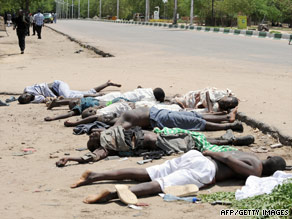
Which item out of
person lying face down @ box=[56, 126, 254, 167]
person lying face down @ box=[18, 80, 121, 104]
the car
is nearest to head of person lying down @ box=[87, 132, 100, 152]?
person lying face down @ box=[56, 126, 254, 167]

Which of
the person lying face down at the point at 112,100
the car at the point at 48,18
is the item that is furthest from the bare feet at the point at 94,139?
the car at the point at 48,18

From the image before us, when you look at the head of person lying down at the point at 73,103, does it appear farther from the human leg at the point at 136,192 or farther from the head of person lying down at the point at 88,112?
the human leg at the point at 136,192

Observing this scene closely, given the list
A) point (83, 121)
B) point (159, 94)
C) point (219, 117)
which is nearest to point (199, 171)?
point (219, 117)

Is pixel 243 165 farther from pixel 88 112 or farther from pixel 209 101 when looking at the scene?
pixel 88 112

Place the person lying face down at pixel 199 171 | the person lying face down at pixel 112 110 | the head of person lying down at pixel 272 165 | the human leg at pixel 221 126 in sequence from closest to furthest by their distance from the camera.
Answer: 1. the person lying face down at pixel 199 171
2. the head of person lying down at pixel 272 165
3. the human leg at pixel 221 126
4. the person lying face down at pixel 112 110

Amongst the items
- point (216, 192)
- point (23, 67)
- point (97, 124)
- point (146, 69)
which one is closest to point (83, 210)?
point (216, 192)

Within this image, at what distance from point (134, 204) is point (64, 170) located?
1531 millimetres

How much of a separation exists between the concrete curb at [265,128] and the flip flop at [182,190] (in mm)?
2416

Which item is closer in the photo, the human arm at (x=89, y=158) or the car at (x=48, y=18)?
the human arm at (x=89, y=158)

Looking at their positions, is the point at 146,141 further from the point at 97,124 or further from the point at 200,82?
the point at 200,82

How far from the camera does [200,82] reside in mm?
11188

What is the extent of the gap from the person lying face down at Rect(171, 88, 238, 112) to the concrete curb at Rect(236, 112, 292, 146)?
0.25 metres

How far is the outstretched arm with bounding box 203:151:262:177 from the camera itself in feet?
16.6

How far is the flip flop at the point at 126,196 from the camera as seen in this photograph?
14.8 feet
